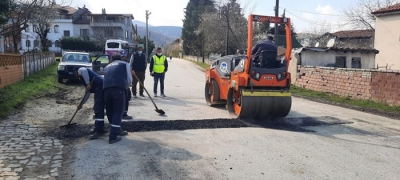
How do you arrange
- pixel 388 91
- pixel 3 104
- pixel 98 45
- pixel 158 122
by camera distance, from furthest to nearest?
pixel 98 45, pixel 388 91, pixel 3 104, pixel 158 122

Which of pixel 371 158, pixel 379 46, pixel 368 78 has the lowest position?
pixel 371 158

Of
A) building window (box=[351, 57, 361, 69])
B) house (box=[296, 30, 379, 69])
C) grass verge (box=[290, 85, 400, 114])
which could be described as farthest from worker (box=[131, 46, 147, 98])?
building window (box=[351, 57, 361, 69])

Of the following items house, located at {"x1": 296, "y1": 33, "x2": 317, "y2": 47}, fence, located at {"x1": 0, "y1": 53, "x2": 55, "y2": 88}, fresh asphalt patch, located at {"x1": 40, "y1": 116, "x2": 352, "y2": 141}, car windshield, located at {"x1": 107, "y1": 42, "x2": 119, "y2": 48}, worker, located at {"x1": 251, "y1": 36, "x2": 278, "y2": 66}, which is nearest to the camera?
fresh asphalt patch, located at {"x1": 40, "y1": 116, "x2": 352, "y2": 141}

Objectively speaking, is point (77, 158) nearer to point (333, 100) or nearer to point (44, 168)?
point (44, 168)

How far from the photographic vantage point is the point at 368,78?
13.2 meters

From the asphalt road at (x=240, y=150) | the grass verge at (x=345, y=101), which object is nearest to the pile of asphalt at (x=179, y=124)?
the asphalt road at (x=240, y=150)

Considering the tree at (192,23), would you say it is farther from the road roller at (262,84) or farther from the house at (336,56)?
the road roller at (262,84)

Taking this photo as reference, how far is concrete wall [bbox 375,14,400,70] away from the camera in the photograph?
2344 centimetres

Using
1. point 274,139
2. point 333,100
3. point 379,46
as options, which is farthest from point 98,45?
point 274,139

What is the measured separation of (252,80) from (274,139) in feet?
6.30

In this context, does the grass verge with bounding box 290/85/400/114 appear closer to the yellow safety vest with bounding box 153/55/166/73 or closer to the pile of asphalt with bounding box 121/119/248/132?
the pile of asphalt with bounding box 121/119/248/132

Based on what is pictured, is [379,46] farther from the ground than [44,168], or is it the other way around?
[379,46]

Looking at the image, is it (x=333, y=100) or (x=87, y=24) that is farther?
(x=87, y=24)

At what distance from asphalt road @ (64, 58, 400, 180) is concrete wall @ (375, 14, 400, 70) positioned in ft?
53.2
